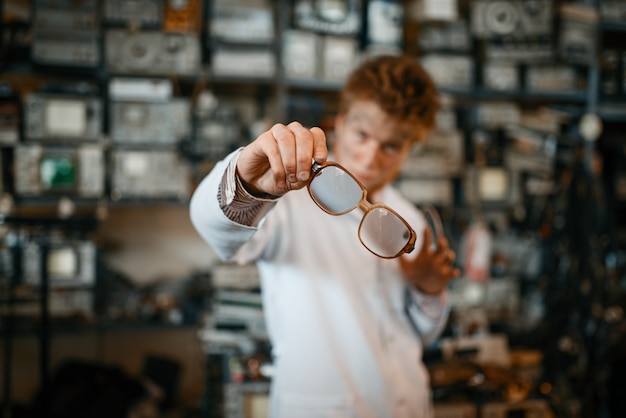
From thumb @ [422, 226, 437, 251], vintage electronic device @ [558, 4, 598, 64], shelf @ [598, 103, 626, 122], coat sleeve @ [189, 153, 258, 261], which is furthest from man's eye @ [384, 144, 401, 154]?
shelf @ [598, 103, 626, 122]

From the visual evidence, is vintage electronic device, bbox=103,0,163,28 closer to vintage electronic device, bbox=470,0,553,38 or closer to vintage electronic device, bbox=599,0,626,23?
vintage electronic device, bbox=470,0,553,38

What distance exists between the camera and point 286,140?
26.0 inches

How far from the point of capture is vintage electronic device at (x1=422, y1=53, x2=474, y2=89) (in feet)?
8.58

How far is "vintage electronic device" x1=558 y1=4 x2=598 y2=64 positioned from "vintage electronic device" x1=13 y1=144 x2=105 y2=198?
91.1 inches

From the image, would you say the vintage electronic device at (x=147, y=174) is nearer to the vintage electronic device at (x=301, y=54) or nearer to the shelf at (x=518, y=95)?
the vintage electronic device at (x=301, y=54)

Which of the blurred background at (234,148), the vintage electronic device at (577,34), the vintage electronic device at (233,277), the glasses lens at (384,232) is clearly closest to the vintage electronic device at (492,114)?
the blurred background at (234,148)

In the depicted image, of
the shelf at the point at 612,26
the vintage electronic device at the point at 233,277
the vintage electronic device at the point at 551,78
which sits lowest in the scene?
the vintage electronic device at the point at 233,277

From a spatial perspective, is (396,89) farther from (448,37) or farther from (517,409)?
(448,37)

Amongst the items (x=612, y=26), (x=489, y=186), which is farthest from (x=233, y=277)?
(x=612, y=26)

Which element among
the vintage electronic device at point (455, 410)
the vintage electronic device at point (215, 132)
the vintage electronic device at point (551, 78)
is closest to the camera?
the vintage electronic device at point (455, 410)

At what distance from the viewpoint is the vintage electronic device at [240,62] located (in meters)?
2.45

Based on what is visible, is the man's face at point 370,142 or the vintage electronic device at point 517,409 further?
the vintage electronic device at point 517,409

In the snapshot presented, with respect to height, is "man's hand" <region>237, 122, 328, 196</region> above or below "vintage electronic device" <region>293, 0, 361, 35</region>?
below

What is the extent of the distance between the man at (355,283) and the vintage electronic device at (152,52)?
1411 mm
